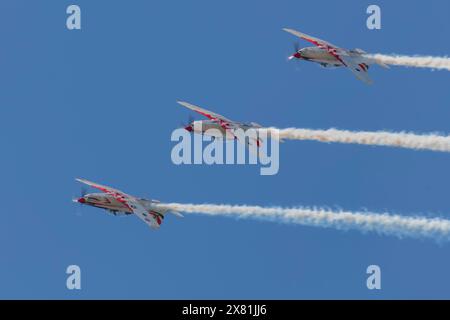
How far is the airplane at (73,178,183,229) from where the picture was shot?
107000 millimetres

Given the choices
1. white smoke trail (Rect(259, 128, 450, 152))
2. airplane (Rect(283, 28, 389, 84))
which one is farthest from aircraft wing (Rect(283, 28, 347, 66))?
white smoke trail (Rect(259, 128, 450, 152))

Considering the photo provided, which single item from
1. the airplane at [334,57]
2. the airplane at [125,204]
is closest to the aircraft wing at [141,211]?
A: the airplane at [125,204]

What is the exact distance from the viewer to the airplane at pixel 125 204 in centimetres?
10700

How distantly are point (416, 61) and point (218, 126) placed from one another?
14.5 meters

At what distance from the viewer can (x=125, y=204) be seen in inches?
4242

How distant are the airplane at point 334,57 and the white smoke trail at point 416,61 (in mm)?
484

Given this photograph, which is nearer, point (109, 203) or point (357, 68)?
point (357, 68)

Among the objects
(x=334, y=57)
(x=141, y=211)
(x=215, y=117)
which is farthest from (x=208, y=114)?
(x=334, y=57)

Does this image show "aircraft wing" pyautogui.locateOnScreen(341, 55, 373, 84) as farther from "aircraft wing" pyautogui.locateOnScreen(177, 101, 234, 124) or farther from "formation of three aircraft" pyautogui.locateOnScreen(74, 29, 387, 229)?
"aircraft wing" pyautogui.locateOnScreen(177, 101, 234, 124)

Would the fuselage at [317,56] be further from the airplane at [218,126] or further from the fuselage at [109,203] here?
the fuselage at [109,203]

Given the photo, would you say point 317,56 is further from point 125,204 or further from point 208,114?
point 125,204

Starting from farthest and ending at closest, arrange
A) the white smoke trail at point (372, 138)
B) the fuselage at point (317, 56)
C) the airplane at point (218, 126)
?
the fuselage at point (317, 56), the airplane at point (218, 126), the white smoke trail at point (372, 138)
